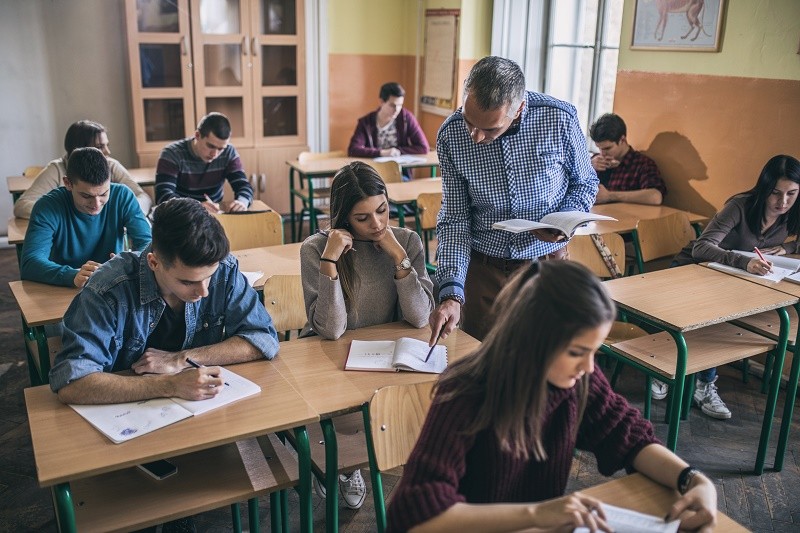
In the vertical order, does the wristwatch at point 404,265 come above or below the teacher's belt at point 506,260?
above

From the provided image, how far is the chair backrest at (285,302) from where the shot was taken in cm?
271

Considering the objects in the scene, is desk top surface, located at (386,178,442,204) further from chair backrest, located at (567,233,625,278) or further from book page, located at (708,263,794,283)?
book page, located at (708,263,794,283)

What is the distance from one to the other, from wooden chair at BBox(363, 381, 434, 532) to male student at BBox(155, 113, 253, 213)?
271cm

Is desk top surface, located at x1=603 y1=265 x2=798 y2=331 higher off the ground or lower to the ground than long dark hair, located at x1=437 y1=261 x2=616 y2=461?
lower

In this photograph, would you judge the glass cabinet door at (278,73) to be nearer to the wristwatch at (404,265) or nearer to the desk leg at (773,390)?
the wristwatch at (404,265)

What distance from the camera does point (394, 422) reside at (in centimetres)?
185

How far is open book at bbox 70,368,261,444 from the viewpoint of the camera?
174cm

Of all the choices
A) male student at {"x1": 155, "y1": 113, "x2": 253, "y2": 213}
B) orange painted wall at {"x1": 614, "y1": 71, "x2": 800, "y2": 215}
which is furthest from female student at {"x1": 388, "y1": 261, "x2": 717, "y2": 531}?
male student at {"x1": 155, "y1": 113, "x2": 253, "y2": 213}

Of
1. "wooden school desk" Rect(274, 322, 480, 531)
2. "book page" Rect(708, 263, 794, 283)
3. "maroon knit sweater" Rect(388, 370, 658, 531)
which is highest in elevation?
"maroon knit sweater" Rect(388, 370, 658, 531)

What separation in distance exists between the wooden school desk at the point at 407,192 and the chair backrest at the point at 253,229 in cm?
84

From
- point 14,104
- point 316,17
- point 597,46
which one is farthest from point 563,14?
point 14,104

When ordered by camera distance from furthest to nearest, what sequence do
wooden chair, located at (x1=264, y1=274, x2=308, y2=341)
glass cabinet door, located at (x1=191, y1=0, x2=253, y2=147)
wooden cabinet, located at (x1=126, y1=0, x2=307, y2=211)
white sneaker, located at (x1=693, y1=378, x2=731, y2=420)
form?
glass cabinet door, located at (x1=191, y1=0, x2=253, y2=147) < wooden cabinet, located at (x1=126, y1=0, x2=307, y2=211) < white sneaker, located at (x1=693, y1=378, x2=731, y2=420) < wooden chair, located at (x1=264, y1=274, x2=308, y2=341)

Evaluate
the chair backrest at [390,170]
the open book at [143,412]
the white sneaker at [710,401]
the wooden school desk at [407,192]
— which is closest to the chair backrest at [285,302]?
the open book at [143,412]

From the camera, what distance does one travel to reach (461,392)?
1.39 m
